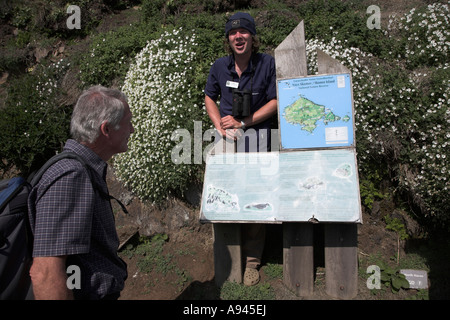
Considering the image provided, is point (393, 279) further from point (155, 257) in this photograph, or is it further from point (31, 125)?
point (31, 125)

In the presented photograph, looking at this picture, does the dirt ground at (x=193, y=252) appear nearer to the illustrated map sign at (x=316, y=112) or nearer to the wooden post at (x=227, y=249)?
the wooden post at (x=227, y=249)

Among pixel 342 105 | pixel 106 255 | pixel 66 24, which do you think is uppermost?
pixel 66 24

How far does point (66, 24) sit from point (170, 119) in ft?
14.4

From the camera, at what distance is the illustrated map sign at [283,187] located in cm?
303

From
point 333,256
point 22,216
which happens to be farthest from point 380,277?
point 22,216

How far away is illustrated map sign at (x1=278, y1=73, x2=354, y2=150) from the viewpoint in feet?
10.6

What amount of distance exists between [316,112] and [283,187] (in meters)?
0.75

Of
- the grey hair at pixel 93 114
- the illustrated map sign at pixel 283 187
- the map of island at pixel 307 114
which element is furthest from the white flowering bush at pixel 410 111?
the grey hair at pixel 93 114

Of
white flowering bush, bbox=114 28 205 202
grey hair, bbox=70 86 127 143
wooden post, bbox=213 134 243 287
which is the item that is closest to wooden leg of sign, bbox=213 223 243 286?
wooden post, bbox=213 134 243 287

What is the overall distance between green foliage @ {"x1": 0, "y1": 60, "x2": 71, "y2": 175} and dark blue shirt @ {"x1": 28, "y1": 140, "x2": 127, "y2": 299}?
388 centimetres

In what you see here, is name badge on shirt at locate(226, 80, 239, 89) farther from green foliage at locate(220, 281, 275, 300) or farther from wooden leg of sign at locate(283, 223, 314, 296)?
green foliage at locate(220, 281, 275, 300)

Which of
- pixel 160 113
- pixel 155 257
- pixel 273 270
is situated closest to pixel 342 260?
pixel 273 270

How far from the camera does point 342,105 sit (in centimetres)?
323
